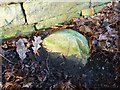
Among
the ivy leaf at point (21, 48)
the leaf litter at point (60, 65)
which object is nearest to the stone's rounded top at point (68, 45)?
the leaf litter at point (60, 65)

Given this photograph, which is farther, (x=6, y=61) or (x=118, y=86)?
(x=6, y=61)

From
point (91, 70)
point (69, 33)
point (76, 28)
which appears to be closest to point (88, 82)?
point (91, 70)

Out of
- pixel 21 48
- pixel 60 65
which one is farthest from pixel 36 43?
pixel 60 65

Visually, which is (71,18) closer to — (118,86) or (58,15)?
(58,15)

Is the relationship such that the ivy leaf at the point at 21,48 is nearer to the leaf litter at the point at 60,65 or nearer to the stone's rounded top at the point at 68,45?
the leaf litter at the point at 60,65

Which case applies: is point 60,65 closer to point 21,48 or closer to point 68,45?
point 68,45

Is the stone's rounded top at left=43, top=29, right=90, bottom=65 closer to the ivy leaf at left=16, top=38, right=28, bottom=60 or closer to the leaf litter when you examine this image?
the leaf litter
